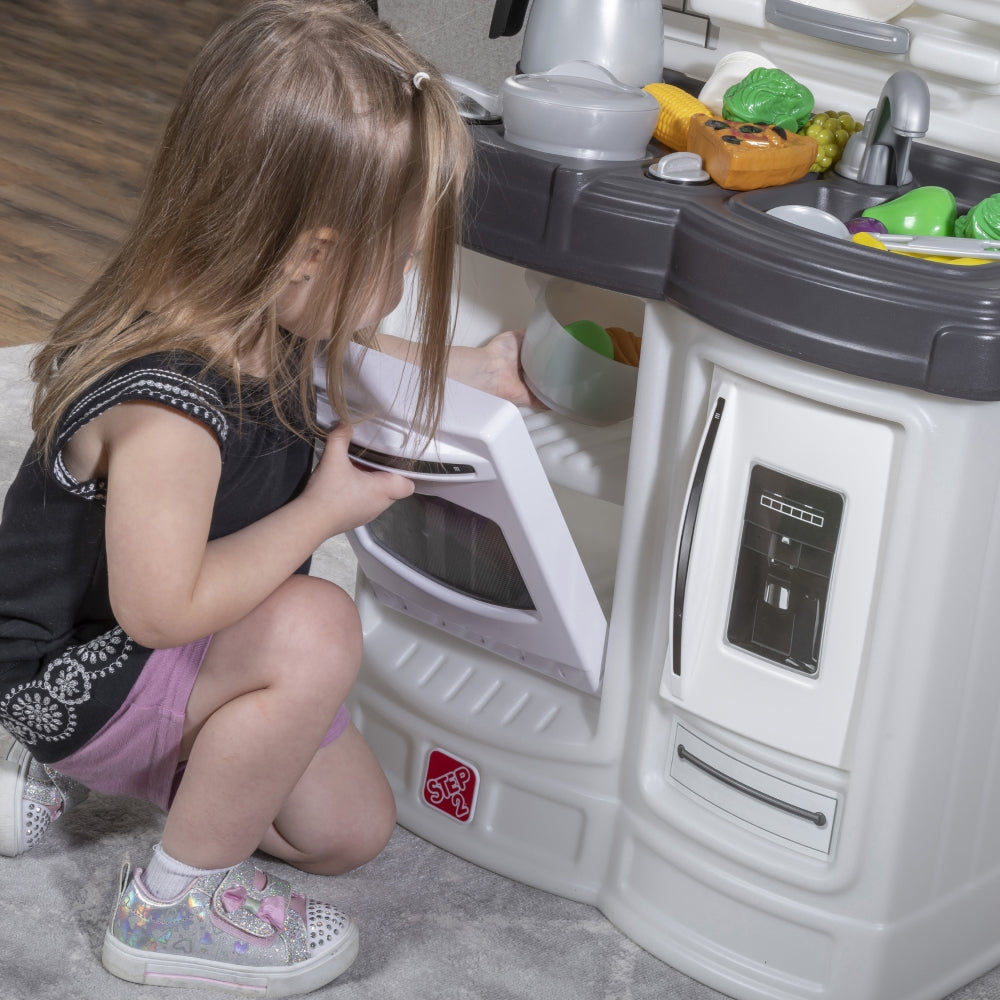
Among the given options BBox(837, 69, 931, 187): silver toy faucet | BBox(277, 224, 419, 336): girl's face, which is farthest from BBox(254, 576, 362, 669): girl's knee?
BBox(837, 69, 931, 187): silver toy faucet

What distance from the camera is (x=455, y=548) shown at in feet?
4.00

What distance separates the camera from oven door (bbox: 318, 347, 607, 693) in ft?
3.42

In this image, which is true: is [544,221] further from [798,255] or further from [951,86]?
[951,86]

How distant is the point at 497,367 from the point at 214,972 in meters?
0.61

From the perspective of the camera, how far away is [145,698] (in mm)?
1133

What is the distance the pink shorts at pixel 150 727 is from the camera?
3.72 feet

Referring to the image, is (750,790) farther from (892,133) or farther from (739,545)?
(892,133)

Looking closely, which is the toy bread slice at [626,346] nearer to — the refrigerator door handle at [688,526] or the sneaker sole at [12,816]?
the refrigerator door handle at [688,526]

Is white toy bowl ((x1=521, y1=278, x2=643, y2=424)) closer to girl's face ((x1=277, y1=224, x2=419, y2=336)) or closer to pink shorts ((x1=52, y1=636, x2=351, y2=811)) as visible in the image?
girl's face ((x1=277, y1=224, x2=419, y2=336))

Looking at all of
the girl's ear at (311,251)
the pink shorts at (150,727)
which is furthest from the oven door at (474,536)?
the pink shorts at (150,727)

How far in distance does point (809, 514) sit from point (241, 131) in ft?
1.63

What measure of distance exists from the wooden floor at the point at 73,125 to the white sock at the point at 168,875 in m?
1.12

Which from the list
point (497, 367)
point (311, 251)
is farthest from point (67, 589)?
point (497, 367)

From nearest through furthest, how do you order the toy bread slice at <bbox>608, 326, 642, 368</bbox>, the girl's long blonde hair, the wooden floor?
the girl's long blonde hair < the toy bread slice at <bbox>608, 326, 642, 368</bbox> < the wooden floor
